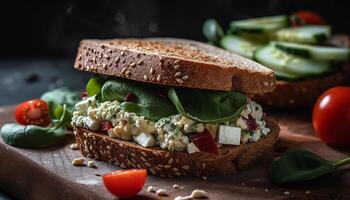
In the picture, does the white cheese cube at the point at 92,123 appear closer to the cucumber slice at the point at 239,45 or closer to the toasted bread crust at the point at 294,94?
the toasted bread crust at the point at 294,94

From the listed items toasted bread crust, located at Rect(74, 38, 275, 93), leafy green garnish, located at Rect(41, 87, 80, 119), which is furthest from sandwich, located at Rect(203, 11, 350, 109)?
leafy green garnish, located at Rect(41, 87, 80, 119)

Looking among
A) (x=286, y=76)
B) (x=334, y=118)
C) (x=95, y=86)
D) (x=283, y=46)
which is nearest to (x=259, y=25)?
(x=283, y=46)

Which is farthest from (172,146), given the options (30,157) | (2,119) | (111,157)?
(2,119)

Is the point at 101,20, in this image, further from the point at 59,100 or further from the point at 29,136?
the point at 29,136

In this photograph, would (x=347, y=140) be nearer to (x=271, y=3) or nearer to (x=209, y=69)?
(x=209, y=69)

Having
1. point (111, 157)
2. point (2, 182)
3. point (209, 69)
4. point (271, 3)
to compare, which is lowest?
point (2, 182)

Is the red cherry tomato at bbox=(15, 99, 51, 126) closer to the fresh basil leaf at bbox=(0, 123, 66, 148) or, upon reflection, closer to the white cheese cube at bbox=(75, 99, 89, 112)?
the fresh basil leaf at bbox=(0, 123, 66, 148)
